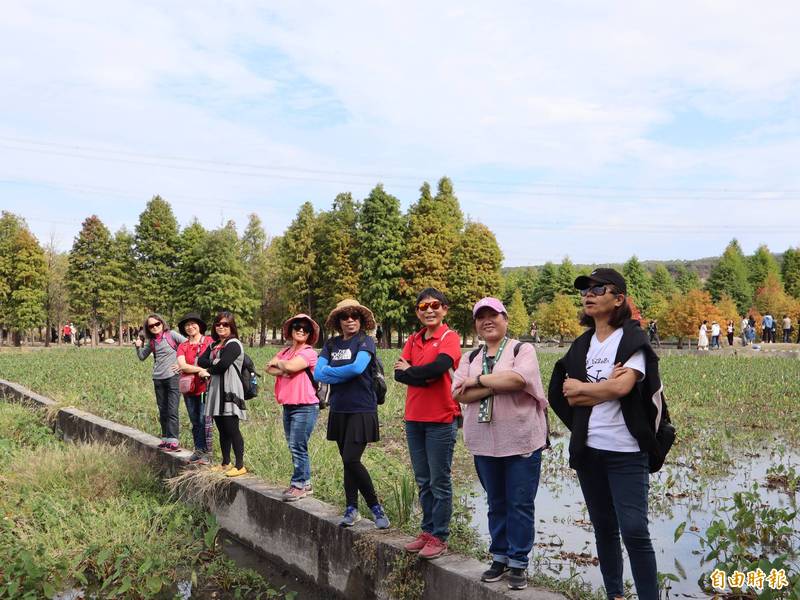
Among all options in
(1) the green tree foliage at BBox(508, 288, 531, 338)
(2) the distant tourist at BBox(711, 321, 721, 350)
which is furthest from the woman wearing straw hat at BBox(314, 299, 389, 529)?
(1) the green tree foliage at BBox(508, 288, 531, 338)

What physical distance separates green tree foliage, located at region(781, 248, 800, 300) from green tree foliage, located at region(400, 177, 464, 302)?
1525 inches

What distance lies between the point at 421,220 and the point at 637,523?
1900 inches

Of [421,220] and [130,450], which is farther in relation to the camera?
[421,220]

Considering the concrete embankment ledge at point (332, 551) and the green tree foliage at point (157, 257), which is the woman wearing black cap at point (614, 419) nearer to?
the concrete embankment ledge at point (332, 551)

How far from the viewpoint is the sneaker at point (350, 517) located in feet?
18.1

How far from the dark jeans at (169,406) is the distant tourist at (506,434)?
17.4ft

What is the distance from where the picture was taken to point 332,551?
18.5 feet

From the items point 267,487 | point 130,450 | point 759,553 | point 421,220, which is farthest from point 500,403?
point 421,220

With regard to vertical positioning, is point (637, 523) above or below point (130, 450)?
above

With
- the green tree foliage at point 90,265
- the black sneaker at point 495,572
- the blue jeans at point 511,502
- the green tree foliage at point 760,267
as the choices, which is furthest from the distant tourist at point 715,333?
the green tree foliage at point 760,267

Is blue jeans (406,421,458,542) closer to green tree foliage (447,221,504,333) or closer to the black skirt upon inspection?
the black skirt

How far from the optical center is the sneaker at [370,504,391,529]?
17.8 feet

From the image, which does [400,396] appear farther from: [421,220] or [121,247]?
[121,247]

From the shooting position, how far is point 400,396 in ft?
50.7
